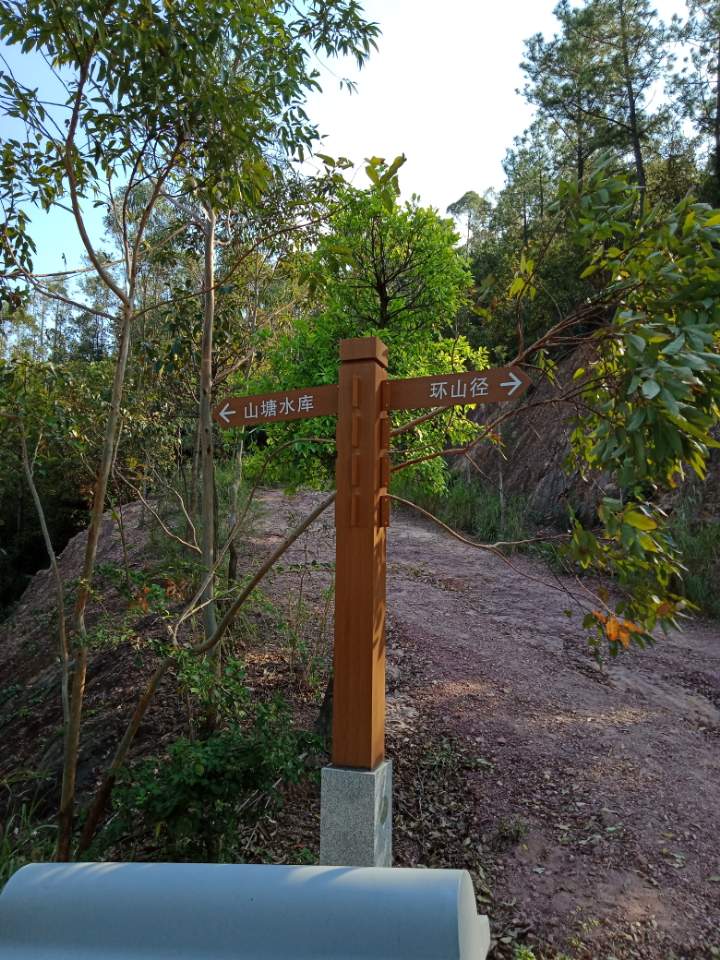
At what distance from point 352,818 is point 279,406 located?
5.80 feet

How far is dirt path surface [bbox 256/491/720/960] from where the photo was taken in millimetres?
3357

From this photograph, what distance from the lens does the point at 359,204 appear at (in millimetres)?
4602

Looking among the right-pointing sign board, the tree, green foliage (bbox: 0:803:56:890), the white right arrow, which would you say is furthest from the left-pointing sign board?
the tree

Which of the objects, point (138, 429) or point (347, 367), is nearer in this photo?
point (347, 367)

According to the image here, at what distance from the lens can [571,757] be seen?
4605 mm

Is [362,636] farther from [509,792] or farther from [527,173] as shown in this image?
[527,173]

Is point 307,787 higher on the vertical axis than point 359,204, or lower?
lower

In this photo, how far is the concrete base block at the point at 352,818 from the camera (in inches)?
114

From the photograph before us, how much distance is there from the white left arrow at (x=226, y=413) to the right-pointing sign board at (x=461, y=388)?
78 cm

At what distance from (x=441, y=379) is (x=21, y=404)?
8.68ft

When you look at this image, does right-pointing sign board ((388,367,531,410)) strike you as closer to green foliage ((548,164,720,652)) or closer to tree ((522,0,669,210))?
green foliage ((548,164,720,652))

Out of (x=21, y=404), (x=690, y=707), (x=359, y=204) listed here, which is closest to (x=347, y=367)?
(x=359, y=204)

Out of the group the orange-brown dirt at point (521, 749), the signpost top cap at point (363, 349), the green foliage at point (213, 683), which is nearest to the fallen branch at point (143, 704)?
the green foliage at point (213, 683)

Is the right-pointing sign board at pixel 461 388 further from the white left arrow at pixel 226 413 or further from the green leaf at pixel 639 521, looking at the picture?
the white left arrow at pixel 226 413
